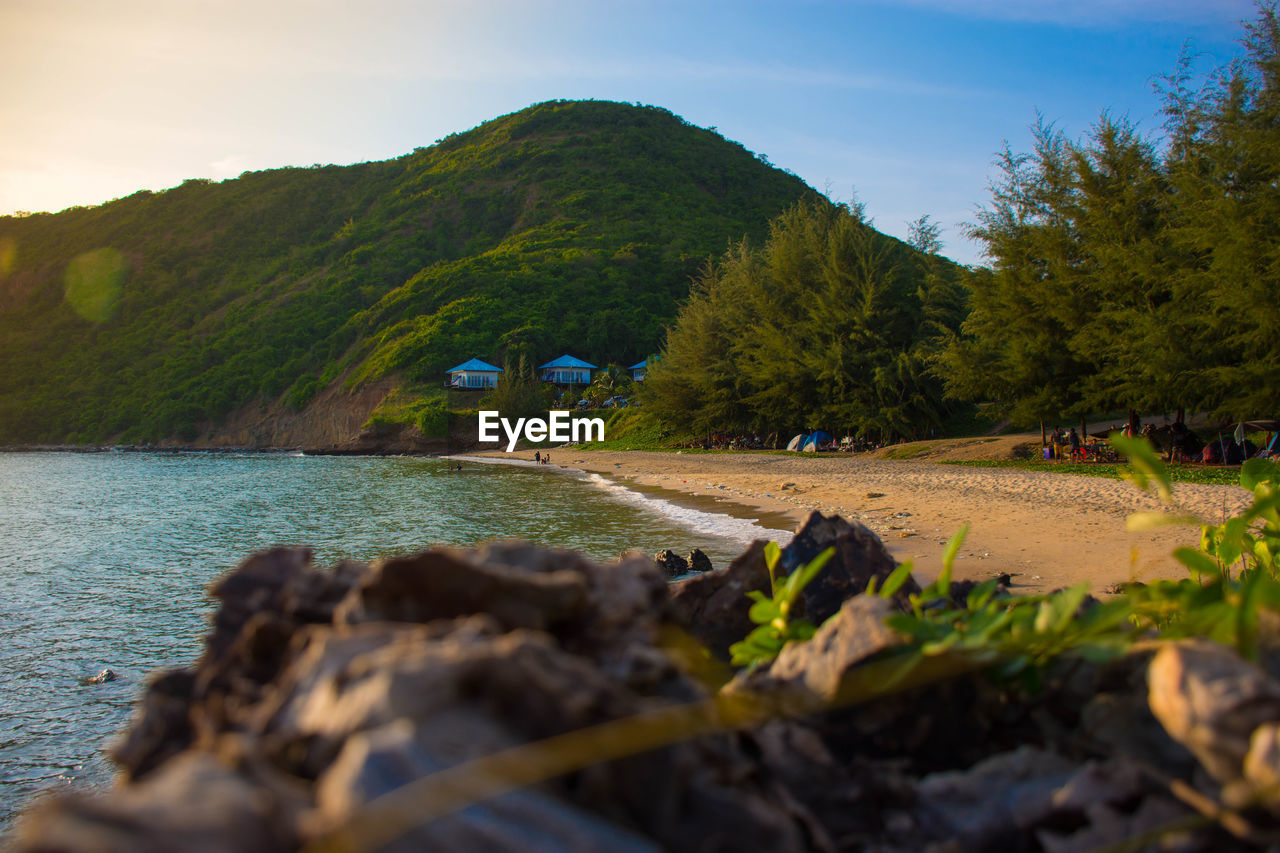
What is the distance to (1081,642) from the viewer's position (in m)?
1.38

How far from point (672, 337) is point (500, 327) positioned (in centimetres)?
3560

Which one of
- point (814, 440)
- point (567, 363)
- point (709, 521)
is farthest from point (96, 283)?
point (709, 521)

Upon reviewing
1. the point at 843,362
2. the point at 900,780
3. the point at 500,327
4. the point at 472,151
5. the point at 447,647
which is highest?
the point at 472,151

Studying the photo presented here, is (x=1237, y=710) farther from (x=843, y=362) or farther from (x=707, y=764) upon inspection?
(x=843, y=362)

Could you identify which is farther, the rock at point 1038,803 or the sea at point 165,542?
the sea at point 165,542

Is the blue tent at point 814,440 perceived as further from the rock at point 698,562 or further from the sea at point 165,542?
the rock at point 698,562

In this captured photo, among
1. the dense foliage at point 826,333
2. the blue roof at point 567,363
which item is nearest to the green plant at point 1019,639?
the dense foliage at point 826,333

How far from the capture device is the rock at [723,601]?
2.71 meters

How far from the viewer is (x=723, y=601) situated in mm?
2773

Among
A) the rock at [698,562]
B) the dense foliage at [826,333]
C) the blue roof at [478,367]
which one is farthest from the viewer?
the blue roof at [478,367]

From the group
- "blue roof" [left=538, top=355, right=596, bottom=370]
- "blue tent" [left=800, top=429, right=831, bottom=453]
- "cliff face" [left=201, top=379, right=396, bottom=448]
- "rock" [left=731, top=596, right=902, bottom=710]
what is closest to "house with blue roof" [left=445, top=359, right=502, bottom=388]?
"blue roof" [left=538, top=355, right=596, bottom=370]

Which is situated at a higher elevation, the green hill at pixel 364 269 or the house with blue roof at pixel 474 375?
the green hill at pixel 364 269


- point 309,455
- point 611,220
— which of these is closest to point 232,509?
point 309,455

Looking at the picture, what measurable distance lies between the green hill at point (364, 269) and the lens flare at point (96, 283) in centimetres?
28
